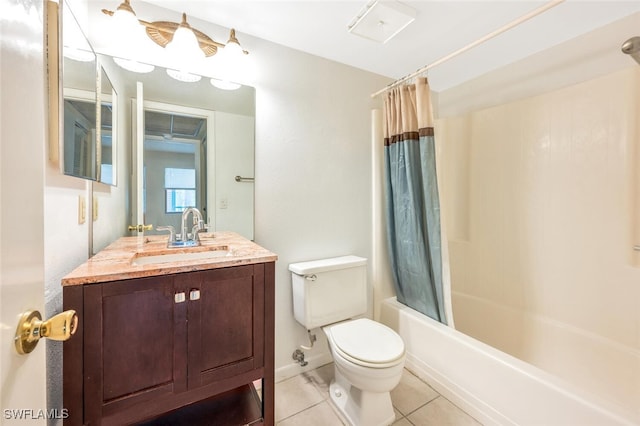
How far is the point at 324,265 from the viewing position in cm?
176

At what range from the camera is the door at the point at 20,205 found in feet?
1.34

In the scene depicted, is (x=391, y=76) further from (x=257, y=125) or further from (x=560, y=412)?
(x=560, y=412)

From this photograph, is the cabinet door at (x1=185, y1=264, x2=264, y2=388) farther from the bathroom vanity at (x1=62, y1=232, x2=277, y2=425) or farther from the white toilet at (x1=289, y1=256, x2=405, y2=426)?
the white toilet at (x1=289, y1=256, x2=405, y2=426)

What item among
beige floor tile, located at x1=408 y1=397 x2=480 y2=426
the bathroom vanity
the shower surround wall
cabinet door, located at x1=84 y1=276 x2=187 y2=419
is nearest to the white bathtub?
beige floor tile, located at x1=408 y1=397 x2=480 y2=426

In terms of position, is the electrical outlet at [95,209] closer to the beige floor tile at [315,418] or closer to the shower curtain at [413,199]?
the beige floor tile at [315,418]

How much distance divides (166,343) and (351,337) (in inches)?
36.5

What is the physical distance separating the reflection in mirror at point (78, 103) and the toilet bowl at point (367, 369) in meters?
1.44

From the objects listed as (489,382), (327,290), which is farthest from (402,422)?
(327,290)

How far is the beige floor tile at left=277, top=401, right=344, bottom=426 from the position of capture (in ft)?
4.77

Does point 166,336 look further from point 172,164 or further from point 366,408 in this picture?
point 366,408

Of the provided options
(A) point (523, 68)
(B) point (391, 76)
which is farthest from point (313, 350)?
Result: (A) point (523, 68)

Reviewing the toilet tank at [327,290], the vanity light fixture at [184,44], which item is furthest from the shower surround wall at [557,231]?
the vanity light fixture at [184,44]

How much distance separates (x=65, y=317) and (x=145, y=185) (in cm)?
113

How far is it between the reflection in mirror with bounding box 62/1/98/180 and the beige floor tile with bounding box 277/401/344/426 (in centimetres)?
156
